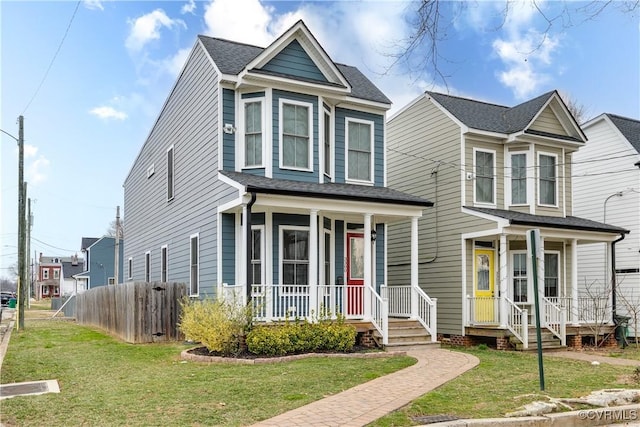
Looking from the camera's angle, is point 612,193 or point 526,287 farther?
point 612,193

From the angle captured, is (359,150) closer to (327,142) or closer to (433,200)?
(327,142)

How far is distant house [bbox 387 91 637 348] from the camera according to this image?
1628 centimetres

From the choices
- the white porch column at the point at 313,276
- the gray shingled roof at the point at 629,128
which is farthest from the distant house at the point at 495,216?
the white porch column at the point at 313,276

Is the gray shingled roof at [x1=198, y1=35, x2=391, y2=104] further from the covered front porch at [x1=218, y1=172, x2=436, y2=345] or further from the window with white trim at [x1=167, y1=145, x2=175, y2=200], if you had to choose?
the window with white trim at [x1=167, y1=145, x2=175, y2=200]

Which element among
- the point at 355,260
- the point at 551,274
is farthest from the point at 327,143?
the point at 551,274

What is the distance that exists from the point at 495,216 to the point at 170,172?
10143mm

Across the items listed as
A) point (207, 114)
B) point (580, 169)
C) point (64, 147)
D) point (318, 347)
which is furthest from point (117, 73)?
point (580, 169)

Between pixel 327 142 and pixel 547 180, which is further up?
pixel 327 142

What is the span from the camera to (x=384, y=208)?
13812mm

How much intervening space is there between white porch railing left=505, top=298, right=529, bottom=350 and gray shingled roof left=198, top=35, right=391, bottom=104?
6603 mm

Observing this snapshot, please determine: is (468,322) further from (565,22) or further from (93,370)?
(565,22)

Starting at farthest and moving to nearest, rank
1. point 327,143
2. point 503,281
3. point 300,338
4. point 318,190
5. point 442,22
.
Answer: point 503,281, point 327,143, point 318,190, point 300,338, point 442,22

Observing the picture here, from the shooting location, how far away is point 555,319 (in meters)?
16.0

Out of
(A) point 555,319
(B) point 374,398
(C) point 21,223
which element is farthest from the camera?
(C) point 21,223
